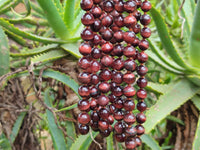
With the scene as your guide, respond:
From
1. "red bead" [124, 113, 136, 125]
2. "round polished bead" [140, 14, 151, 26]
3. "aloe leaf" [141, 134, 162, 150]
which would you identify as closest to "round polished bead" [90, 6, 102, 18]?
"round polished bead" [140, 14, 151, 26]

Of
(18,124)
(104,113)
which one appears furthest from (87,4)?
(18,124)

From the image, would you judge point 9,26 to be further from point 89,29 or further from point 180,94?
point 180,94

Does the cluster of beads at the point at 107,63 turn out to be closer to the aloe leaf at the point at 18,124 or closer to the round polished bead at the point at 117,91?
the round polished bead at the point at 117,91

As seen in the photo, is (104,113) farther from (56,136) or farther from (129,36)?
(56,136)

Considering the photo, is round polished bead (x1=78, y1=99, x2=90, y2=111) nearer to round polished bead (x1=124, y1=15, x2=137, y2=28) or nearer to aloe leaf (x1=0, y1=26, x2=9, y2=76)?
round polished bead (x1=124, y1=15, x2=137, y2=28)

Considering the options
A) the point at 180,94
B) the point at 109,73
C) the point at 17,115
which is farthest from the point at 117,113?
the point at 17,115

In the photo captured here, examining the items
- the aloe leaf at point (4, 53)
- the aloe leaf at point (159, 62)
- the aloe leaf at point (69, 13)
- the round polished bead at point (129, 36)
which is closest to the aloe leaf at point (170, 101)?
the aloe leaf at point (159, 62)
